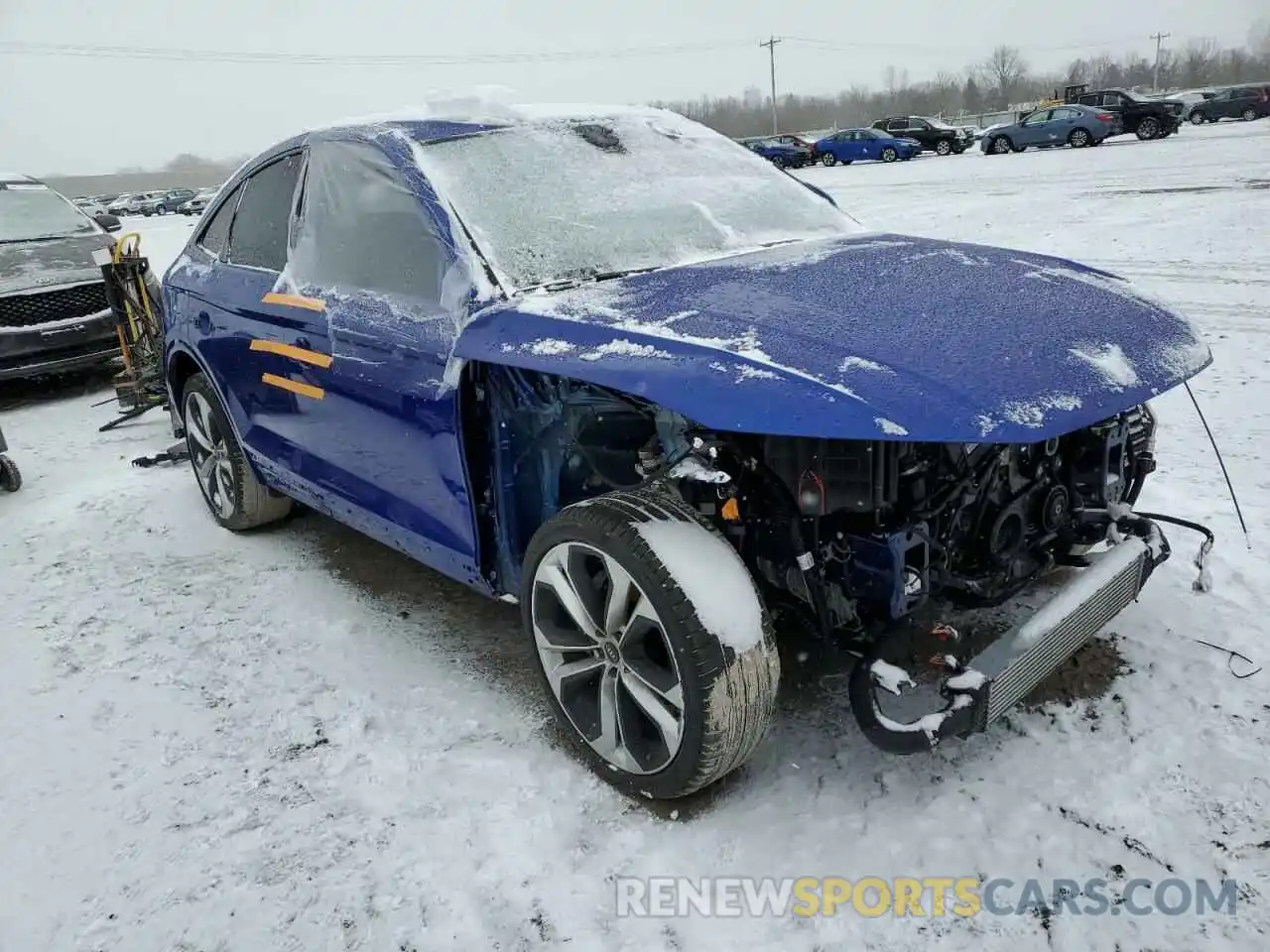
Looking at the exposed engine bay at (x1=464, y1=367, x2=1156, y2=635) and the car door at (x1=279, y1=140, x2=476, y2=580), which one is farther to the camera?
the car door at (x1=279, y1=140, x2=476, y2=580)

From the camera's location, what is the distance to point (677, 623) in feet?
6.96

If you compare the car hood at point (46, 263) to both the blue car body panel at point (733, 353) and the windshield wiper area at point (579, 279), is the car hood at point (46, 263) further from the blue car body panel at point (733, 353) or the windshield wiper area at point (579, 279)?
the windshield wiper area at point (579, 279)

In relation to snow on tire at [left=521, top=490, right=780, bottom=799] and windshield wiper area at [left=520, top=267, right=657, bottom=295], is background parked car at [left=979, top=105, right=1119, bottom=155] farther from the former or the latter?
Answer: snow on tire at [left=521, top=490, right=780, bottom=799]

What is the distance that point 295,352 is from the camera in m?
3.36

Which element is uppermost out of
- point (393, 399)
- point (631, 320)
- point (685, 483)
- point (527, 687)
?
point (631, 320)

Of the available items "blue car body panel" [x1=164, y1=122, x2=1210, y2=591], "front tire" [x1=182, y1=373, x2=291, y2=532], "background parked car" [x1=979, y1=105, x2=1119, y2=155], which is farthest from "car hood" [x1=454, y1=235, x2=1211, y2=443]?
"background parked car" [x1=979, y1=105, x2=1119, y2=155]

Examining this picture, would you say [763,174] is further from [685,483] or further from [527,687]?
[527,687]

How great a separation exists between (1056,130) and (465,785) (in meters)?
28.4

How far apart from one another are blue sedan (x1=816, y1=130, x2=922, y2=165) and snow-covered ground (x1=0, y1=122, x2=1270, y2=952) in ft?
93.1

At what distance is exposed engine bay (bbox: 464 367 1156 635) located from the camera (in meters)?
2.20

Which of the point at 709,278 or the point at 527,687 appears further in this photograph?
the point at 527,687

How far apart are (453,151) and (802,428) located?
5.78ft

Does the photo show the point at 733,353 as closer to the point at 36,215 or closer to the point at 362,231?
the point at 362,231

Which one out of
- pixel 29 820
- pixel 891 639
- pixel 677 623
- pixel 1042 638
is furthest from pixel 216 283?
pixel 1042 638
